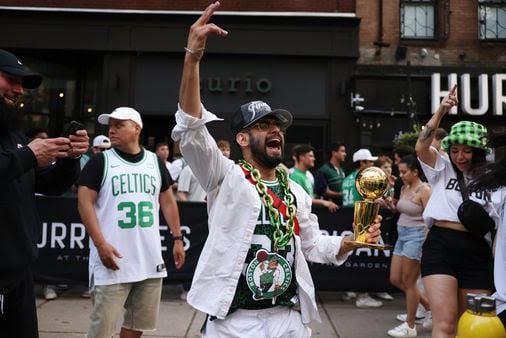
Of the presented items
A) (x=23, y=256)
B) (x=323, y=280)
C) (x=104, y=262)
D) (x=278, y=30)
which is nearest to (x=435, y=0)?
(x=278, y=30)

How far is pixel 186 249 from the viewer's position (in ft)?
22.7

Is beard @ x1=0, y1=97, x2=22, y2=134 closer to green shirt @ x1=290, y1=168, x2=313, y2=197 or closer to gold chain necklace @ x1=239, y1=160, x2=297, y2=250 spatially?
gold chain necklace @ x1=239, y1=160, x2=297, y2=250

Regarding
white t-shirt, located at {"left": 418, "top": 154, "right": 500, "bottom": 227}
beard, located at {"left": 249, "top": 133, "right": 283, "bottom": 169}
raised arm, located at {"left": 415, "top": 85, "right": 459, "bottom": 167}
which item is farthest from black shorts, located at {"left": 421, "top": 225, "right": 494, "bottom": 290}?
beard, located at {"left": 249, "top": 133, "right": 283, "bottom": 169}

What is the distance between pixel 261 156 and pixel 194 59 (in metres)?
0.66

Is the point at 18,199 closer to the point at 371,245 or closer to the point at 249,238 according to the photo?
the point at 249,238

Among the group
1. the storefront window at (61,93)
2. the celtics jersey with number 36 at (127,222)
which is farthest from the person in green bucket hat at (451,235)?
the storefront window at (61,93)

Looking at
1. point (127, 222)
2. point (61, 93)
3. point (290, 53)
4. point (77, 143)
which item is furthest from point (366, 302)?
point (61, 93)

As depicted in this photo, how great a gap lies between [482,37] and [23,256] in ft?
39.5

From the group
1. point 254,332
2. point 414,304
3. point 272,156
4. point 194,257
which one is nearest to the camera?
point 254,332

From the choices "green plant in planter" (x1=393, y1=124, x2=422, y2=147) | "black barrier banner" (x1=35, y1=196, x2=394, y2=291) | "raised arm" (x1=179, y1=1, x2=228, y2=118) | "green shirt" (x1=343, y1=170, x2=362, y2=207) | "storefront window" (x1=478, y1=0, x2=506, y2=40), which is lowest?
"black barrier banner" (x1=35, y1=196, x2=394, y2=291)

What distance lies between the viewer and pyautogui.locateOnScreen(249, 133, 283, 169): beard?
274 cm

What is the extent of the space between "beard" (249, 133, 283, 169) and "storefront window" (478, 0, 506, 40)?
36.5 feet

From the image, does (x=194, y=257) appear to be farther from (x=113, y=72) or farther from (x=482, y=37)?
(x=482, y=37)

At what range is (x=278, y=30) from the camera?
11930 mm
